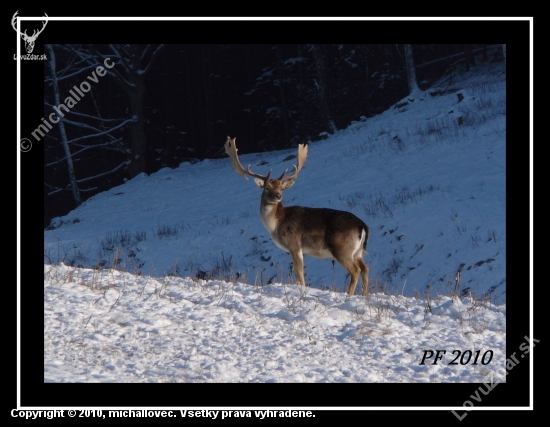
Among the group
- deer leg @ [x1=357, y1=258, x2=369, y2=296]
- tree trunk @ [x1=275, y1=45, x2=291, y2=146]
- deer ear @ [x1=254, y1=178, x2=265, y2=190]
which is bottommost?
deer leg @ [x1=357, y1=258, x2=369, y2=296]

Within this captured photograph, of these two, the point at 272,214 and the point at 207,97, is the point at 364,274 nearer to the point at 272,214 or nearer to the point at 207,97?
the point at 272,214

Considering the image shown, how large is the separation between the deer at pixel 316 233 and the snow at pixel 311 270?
405 millimetres

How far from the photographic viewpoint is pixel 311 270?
14.6 metres

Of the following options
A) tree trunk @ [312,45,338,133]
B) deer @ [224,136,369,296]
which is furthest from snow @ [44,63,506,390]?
tree trunk @ [312,45,338,133]

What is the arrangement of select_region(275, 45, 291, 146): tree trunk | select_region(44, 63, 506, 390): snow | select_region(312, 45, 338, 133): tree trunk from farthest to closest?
select_region(275, 45, 291, 146): tree trunk → select_region(312, 45, 338, 133): tree trunk → select_region(44, 63, 506, 390): snow

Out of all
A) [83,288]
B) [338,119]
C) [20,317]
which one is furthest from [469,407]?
[338,119]

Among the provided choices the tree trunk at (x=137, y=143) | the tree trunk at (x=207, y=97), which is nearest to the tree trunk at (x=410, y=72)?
the tree trunk at (x=207, y=97)

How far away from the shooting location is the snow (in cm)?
613

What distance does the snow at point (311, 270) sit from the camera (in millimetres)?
6133

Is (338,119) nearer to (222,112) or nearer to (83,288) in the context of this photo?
(222,112)

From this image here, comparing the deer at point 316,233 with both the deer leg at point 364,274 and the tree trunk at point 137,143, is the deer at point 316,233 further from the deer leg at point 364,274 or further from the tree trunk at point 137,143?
the tree trunk at point 137,143

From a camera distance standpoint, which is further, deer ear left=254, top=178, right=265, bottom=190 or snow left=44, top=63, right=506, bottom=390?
deer ear left=254, top=178, right=265, bottom=190

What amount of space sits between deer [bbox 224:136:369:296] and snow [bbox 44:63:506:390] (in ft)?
1.33

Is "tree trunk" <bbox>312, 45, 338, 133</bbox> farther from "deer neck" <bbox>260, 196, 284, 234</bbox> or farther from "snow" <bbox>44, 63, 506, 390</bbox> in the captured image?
"deer neck" <bbox>260, 196, 284, 234</bbox>
